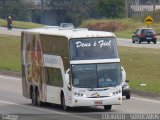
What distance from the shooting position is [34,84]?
94.8 feet

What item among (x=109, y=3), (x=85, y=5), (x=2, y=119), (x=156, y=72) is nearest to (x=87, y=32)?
(x=2, y=119)

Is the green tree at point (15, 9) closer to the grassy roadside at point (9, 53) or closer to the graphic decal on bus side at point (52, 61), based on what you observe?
the grassy roadside at point (9, 53)

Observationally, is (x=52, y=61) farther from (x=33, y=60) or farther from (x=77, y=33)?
(x=33, y=60)

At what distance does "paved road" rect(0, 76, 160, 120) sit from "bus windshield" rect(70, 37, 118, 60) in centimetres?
181

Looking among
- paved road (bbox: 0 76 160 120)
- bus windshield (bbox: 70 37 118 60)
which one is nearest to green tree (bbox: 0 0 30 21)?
paved road (bbox: 0 76 160 120)

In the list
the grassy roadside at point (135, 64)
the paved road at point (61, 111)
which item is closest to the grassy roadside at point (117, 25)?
the grassy roadside at point (135, 64)

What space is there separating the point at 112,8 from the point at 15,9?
75.0 ft

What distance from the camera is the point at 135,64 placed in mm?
45062

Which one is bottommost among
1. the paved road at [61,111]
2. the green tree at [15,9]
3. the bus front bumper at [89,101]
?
the green tree at [15,9]

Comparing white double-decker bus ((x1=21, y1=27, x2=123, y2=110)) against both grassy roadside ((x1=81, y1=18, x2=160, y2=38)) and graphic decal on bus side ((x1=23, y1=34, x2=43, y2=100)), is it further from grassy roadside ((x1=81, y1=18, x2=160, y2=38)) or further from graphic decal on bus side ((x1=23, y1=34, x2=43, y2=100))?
grassy roadside ((x1=81, y1=18, x2=160, y2=38))

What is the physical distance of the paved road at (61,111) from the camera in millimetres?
23766

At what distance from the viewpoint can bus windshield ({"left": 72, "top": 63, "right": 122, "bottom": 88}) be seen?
2538 centimetres

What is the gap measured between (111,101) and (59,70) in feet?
7.36

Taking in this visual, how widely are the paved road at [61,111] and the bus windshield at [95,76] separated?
2.98 ft
